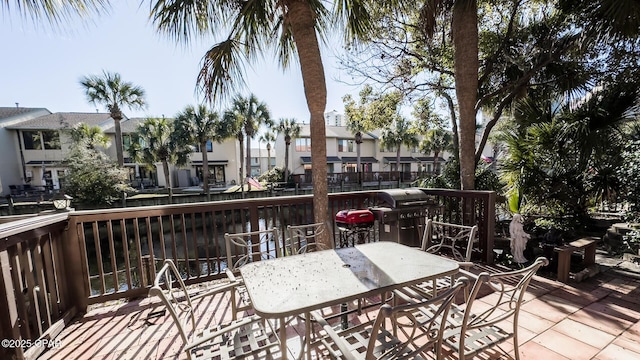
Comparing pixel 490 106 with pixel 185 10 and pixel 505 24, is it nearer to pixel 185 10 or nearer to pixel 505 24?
pixel 505 24

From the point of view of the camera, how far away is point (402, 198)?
348cm

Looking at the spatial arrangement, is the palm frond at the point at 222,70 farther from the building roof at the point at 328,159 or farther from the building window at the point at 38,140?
the building window at the point at 38,140

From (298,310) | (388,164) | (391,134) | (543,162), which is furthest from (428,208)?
(388,164)

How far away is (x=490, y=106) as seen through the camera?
21.0 feet

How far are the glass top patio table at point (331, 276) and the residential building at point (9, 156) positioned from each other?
27.8 meters

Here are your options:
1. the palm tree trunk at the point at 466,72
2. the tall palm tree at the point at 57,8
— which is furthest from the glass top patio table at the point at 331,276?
the palm tree trunk at the point at 466,72

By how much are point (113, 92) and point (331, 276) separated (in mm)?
20207

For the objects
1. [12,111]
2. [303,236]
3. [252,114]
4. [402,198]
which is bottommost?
[303,236]

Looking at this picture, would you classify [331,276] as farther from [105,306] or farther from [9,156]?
[9,156]

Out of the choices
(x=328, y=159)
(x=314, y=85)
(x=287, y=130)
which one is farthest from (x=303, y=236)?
(x=328, y=159)

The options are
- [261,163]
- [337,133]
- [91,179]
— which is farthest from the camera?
[261,163]

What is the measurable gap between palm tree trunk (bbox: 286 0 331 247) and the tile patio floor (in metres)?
1.53

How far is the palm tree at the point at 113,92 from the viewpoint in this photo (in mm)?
15617

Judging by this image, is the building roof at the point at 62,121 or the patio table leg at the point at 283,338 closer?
the patio table leg at the point at 283,338
